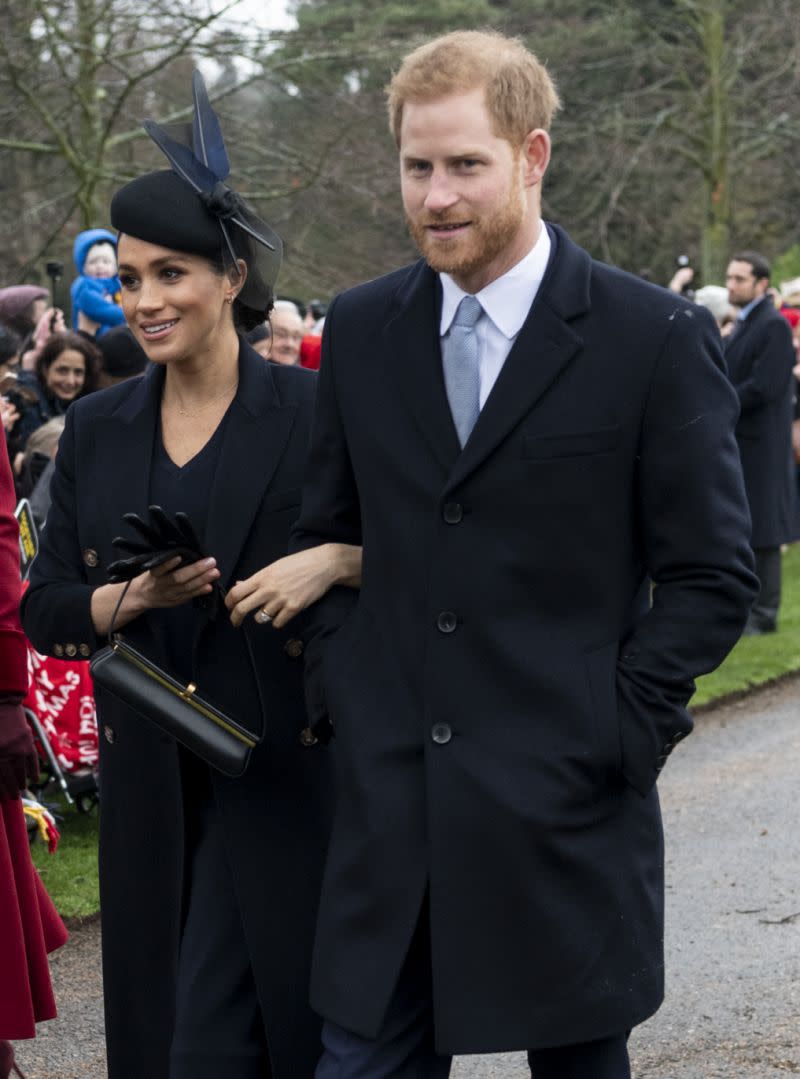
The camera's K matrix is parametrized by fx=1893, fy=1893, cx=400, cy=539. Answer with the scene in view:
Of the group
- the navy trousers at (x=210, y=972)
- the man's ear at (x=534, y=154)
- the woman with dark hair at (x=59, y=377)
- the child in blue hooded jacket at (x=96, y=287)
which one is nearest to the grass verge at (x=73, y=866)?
the woman with dark hair at (x=59, y=377)

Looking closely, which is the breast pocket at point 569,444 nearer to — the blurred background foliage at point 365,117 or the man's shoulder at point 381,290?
the man's shoulder at point 381,290

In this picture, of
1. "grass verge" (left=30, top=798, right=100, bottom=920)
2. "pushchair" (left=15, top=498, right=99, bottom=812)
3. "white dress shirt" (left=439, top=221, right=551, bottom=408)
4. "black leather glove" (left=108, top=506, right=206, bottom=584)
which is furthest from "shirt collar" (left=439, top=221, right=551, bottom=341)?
"pushchair" (left=15, top=498, right=99, bottom=812)

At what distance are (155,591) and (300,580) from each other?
0.38m

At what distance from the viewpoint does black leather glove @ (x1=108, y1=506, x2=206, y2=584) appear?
10.6 ft

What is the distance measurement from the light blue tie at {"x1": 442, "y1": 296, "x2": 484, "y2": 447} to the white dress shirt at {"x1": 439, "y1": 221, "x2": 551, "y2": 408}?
1 centimetres

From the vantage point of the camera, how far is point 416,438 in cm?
297

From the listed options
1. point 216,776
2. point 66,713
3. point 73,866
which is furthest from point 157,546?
point 66,713

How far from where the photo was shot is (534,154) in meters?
2.94

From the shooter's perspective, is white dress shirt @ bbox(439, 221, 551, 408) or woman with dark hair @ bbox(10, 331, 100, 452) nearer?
white dress shirt @ bbox(439, 221, 551, 408)

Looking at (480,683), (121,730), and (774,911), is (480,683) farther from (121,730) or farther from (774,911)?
(774,911)

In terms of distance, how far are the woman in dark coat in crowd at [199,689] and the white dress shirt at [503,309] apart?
2.54 ft

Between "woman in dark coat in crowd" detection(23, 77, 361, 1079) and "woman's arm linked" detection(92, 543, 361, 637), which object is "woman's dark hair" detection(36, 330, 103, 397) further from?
"woman's arm linked" detection(92, 543, 361, 637)

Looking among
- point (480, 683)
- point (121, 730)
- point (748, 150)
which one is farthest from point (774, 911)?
point (748, 150)

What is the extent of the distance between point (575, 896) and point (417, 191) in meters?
1.10
